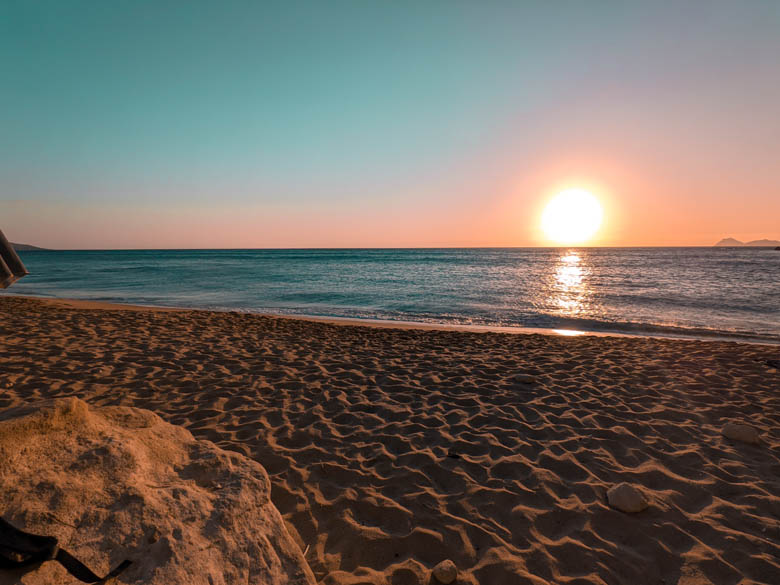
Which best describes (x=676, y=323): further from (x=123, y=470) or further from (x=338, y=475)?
(x=123, y=470)

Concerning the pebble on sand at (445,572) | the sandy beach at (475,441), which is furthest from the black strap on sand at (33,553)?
the pebble on sand at (445,572)

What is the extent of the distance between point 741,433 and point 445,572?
401 cm

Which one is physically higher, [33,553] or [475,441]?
[33,553]

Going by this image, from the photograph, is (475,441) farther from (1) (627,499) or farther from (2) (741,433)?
(2) (741,433)

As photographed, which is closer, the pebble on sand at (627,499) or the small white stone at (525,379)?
the pebble on sand at (627,499)

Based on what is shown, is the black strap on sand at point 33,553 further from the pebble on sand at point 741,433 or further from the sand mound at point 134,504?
the pebble on sand at point 741,433

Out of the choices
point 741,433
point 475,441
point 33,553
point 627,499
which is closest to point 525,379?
point 475,441

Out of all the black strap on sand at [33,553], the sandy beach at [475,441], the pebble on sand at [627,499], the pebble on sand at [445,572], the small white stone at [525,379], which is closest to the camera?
the black strap on sand at [33,553]

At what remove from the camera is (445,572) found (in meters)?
2.43

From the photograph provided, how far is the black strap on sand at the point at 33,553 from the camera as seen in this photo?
1458mm

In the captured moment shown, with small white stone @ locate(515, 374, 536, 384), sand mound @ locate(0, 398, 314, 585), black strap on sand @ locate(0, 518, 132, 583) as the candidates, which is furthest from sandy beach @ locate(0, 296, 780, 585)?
black strap on sand @ locate(0, 518, 132, 583)

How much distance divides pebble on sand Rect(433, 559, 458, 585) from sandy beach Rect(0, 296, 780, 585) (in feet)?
0.27

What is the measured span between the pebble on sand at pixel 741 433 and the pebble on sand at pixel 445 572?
153 inches

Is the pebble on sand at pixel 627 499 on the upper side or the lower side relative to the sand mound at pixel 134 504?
lower
